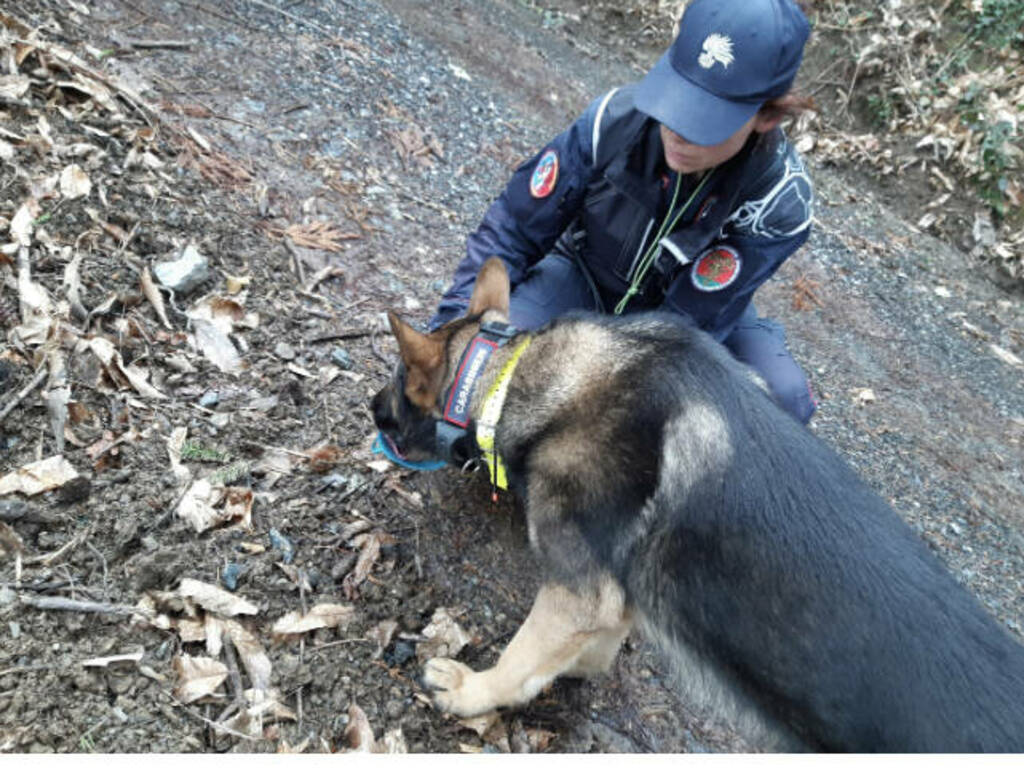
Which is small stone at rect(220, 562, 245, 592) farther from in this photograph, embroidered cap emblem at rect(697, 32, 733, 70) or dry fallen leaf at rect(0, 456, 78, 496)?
embroidered cap emblem at rect(697, 32, 733, 70)

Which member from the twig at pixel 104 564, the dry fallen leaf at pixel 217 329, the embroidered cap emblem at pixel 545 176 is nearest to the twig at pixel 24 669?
the twig at pixel 104 564

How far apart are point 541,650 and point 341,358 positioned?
6.22 ft

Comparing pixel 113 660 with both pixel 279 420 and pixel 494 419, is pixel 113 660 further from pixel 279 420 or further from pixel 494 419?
pixel 494 419

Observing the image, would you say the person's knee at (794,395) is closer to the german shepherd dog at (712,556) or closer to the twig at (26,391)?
the german shepherd dog at (712,556)

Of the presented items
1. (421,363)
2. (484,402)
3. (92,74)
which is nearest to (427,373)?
(421,363)

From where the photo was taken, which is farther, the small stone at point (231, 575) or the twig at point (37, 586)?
the small stone at point (231, 575)

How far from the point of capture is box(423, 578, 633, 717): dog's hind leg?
250cm

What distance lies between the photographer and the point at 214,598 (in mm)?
2510

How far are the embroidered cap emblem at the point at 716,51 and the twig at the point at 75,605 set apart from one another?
2.93 meters

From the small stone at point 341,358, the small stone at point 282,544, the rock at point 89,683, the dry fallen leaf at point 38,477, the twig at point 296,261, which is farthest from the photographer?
the twig at point 296,261

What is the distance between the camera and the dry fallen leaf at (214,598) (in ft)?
8.12

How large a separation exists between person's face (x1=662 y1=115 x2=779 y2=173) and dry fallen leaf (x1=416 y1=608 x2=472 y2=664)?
7.21 ft

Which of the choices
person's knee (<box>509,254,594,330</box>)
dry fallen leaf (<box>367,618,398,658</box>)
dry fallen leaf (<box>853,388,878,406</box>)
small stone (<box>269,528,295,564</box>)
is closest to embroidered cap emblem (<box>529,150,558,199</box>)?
person's knee (<box>509,254,594,330</box>)
